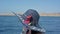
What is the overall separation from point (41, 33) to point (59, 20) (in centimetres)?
584

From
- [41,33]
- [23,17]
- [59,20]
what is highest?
[23,17]

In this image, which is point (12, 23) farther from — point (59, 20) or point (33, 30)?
point (33, 30)

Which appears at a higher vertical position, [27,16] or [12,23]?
[27,16]

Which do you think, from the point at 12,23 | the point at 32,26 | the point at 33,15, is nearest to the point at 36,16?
the point at 33,15

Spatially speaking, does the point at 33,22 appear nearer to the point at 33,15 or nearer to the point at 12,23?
the point at 33,15

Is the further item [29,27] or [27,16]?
[27,16]

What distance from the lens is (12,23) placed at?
7.69 meters

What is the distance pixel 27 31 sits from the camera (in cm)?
320

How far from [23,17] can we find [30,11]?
0.16 m

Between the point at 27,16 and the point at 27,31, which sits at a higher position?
the point at 27,16

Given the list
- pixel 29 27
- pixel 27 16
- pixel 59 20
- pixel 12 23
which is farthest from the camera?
pixel 59 20

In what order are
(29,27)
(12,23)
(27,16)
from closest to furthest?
(29,27)
(27,16)
(12,23)

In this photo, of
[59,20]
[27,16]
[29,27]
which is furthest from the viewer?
[59,20]

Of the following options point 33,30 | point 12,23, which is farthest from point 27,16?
point 12,23
